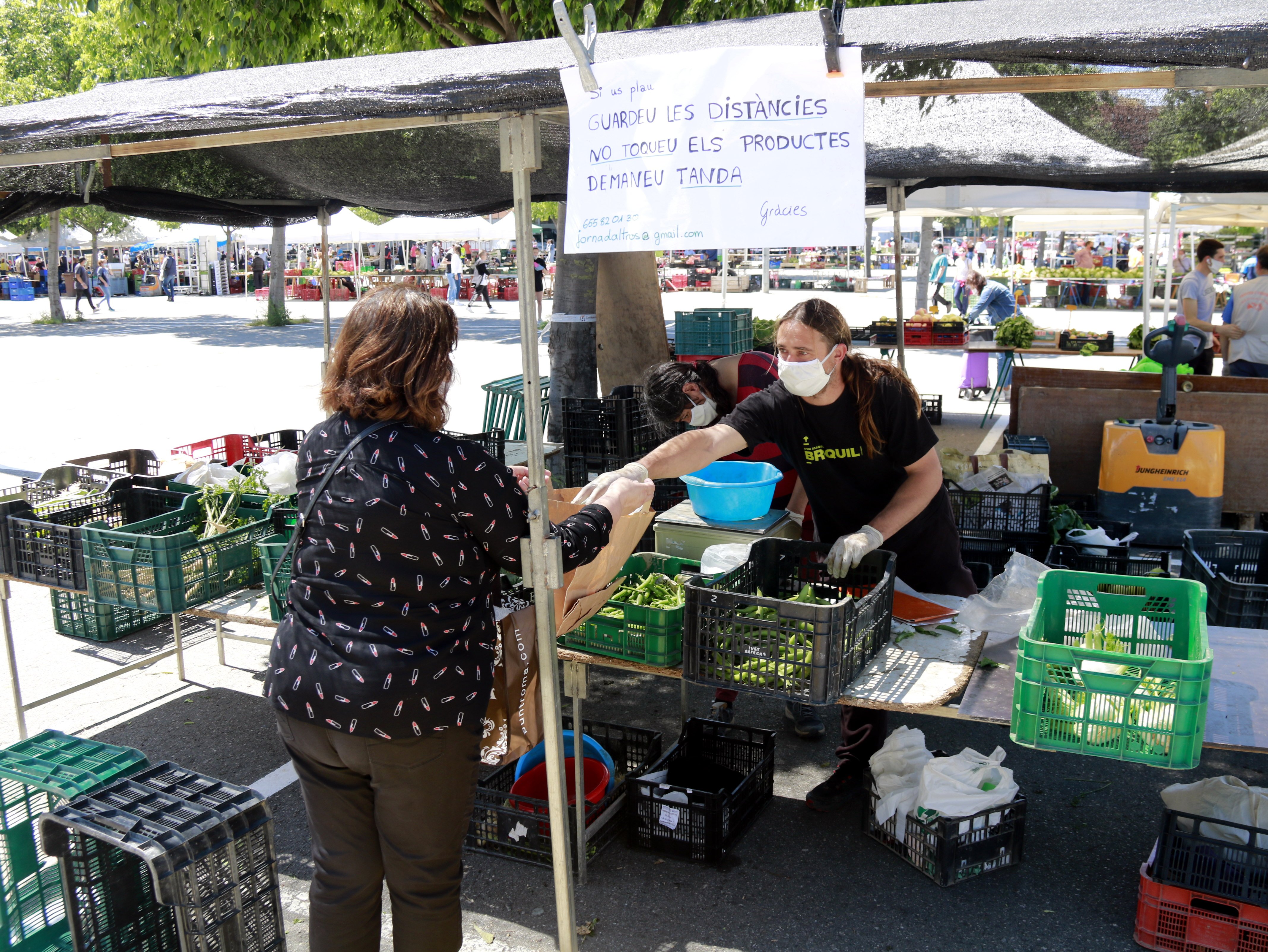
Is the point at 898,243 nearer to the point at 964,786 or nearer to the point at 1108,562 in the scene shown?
the point at 1108,562

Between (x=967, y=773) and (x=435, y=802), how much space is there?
1.97 meters

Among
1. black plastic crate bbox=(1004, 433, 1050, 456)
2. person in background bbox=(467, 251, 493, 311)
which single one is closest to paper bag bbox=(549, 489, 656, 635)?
black plastic crate bbox=(1004, 433, 1050, 456)

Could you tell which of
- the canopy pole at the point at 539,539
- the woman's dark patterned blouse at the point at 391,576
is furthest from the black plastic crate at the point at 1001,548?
the woman's dark patterned blouse at the point at 391,576

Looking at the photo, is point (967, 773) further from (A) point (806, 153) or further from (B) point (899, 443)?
(A) point (806, 153)

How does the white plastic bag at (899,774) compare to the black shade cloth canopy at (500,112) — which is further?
the white plastic bag at (899,774)

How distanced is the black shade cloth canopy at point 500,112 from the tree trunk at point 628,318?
63.0 inches

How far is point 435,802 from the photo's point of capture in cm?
244

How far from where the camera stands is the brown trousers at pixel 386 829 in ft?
7.86

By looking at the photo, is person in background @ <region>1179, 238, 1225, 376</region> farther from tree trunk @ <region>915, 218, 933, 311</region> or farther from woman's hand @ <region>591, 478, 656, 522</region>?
tree trunk @ <region>915, 218, 933, 311</region>

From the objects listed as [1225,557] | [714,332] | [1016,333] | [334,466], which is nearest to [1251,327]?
[1016,333]

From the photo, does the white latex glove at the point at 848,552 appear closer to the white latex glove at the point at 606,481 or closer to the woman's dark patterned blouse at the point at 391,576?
the white latex glove at the point at 606,481

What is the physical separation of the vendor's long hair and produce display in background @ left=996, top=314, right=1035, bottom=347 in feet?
30.5

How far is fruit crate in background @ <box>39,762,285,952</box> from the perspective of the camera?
2486 millimetres

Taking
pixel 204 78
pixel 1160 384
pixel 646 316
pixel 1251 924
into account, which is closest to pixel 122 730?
pixel 204 78
